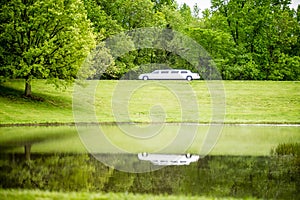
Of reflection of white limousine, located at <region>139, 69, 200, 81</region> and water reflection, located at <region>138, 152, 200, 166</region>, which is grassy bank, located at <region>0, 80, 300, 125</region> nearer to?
reflection of white limousine, located at <region>139, 69, 200, 81</region>

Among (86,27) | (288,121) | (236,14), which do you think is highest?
(236,14)

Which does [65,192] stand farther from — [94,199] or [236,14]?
[236,14]

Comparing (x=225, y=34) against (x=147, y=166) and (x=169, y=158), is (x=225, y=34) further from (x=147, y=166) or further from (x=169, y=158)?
(x=147, y=166)

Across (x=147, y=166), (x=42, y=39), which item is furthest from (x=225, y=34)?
(x=147, y=166)

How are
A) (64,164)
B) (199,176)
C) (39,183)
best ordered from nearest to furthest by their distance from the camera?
(39,183) → (199,176) → (64,164)

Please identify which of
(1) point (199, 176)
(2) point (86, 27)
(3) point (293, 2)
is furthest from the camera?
(3) point (293, 2)

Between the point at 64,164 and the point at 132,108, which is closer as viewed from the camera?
the point at 64,164

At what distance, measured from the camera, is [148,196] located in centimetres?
979

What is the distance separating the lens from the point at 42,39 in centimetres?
3262

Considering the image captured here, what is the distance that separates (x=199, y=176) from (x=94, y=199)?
13.9 feet

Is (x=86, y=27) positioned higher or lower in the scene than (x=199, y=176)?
higher

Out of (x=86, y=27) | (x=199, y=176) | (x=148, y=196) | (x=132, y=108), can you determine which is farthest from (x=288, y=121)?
(x=148, y=196)

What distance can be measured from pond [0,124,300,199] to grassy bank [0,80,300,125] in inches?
256

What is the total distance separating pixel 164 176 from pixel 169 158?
368cm
